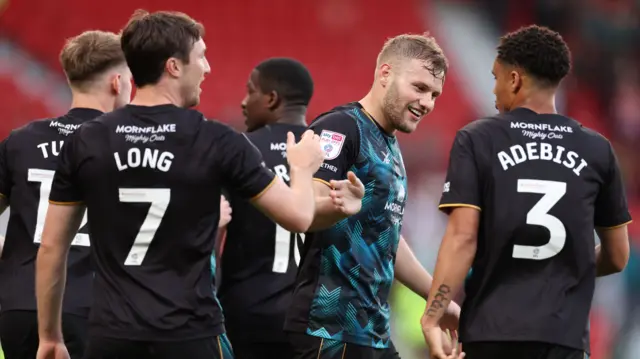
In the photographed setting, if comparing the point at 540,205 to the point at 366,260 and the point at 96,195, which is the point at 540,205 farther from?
the point at 96,195

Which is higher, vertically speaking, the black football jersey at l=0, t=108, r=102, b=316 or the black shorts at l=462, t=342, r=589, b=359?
the black shorts at l=462, t=342, r=589, b=359

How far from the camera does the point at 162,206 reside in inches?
150

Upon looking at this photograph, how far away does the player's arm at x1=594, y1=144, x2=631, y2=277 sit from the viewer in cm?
464

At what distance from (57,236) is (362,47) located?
8746mm

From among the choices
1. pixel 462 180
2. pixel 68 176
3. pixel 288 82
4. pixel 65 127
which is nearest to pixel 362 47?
pixel 288 82

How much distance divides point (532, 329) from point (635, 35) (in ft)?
30.1

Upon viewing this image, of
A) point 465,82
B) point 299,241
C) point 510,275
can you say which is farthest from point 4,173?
point 465,82

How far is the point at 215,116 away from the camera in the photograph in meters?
11.8

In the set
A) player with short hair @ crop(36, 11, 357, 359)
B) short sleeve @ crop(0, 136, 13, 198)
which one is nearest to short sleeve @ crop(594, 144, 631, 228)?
player with short hair @ crop(36, 11, 357, 359)

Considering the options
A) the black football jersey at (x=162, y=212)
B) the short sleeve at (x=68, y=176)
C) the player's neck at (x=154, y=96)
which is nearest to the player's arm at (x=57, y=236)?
the short sleeve at (x=68, y=176)

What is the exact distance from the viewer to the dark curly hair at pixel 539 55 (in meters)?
4.65

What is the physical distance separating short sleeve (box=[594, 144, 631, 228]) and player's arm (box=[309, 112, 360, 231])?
1.04 meters

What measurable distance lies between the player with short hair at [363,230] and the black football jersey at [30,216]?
1092 millimetres

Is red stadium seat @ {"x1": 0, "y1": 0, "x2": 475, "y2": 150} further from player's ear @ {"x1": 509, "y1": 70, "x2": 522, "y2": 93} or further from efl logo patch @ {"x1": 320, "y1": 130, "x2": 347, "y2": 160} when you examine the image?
efl logo patch @ {"x1": 320, "y1": 130, "x2": 347, "y2": 160}
